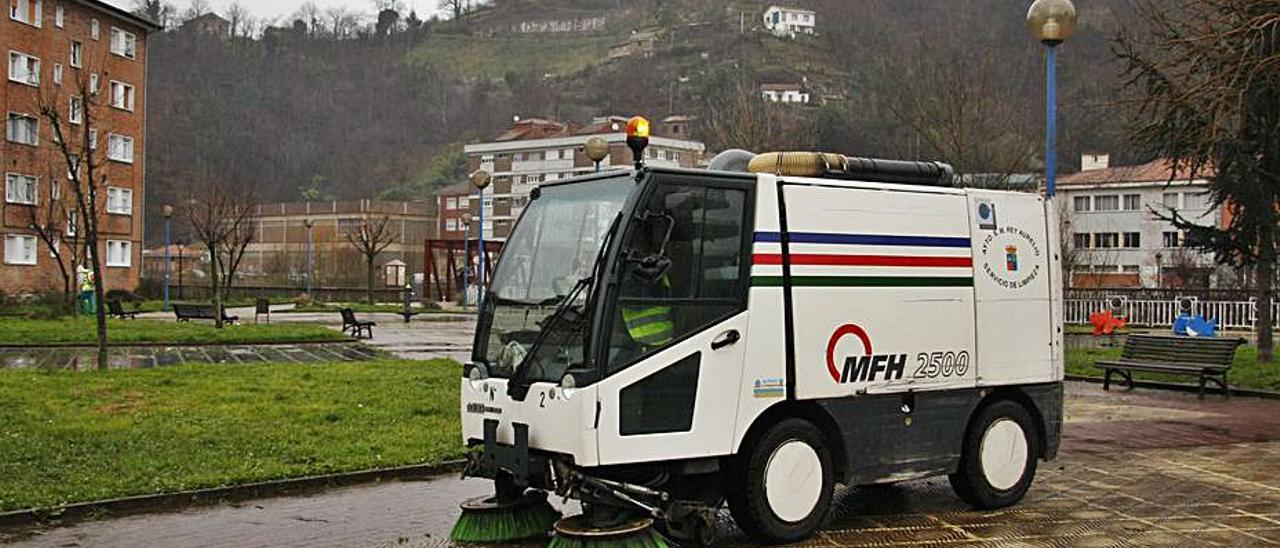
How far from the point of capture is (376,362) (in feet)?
68.6

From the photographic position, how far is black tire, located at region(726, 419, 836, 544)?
7.39 meters

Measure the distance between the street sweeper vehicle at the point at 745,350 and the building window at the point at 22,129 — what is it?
166 ft

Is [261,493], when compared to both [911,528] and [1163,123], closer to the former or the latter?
[911,528]

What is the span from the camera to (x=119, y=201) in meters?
57.1

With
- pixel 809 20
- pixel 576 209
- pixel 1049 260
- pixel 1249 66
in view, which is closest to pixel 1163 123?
pixel 1249 66

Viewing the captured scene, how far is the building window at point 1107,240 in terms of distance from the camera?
253ft

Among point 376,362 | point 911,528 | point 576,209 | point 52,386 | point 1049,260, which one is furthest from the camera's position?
point 376,362

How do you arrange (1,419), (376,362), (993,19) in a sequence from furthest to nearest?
(993,19), (376,362), (1,419)

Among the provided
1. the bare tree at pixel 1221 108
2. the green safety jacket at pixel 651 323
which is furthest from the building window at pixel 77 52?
the green safety jacket at pixel 651 323

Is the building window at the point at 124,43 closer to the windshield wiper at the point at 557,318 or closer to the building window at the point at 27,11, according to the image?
the building window at the point at 27,11

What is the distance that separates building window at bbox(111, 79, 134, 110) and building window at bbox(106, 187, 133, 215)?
14.2 ft

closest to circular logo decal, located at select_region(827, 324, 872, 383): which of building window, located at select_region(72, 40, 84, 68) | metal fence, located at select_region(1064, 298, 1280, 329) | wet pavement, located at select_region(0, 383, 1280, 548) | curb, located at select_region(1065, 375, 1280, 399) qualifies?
wet pavement, located at select_region(0, 383, 1280, 548)

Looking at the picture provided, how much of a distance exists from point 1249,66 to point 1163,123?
6169 mm

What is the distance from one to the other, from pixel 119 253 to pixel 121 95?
8.33m
